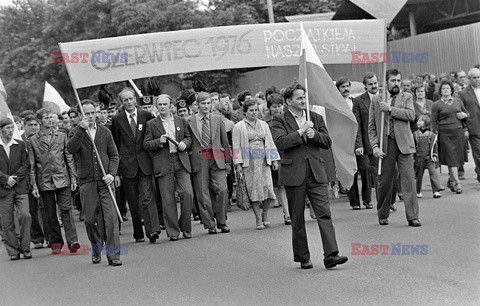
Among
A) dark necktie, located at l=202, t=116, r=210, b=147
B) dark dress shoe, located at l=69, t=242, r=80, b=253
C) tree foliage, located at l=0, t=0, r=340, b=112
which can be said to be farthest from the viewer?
tree foliage, located at l=0, t=0, r=340, b=112

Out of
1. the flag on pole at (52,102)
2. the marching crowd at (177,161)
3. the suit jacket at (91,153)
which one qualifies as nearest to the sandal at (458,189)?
the marching crowd at (177,161)

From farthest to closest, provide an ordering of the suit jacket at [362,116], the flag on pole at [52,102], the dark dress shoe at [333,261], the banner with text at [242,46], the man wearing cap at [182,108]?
the flag on pole at [52,102] < the banner with text at [242,46] < the man wearing cap at [182,108] < the suit jacket at [362,116] < the dark dress shoe at [333,261]

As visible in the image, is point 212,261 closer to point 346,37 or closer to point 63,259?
point 63,259

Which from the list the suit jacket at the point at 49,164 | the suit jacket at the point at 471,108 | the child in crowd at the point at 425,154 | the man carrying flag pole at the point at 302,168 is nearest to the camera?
the man carrying flag pole at the point at 302,168

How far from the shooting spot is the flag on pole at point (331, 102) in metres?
10.3

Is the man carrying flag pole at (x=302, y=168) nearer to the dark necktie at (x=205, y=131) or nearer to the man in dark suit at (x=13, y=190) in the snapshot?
the dark necktie at (x=205, y=131)

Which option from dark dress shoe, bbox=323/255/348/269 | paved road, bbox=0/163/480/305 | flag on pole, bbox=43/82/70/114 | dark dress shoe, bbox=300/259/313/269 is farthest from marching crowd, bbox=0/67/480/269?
flag on pole, bbox=43/82/70/114

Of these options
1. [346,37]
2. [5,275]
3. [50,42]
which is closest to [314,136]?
[5,275]

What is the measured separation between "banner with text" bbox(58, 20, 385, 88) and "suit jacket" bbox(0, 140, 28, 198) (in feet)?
8.75

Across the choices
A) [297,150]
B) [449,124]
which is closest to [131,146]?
[297,150]

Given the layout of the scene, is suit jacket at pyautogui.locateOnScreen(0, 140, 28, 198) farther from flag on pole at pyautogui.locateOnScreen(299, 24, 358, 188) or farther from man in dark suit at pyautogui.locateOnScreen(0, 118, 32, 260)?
flag on pole at pyautogui.locateOnScreen(299, 24, 358, 188)

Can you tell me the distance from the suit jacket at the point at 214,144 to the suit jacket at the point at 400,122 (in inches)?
95.9

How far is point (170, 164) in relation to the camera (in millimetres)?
12766

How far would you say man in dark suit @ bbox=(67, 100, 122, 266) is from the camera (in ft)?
35.5
